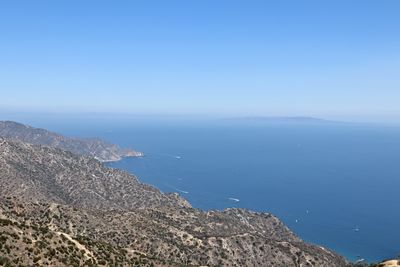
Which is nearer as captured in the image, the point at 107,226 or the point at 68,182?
the point at 107,226

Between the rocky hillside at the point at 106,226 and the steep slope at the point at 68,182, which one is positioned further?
the steep slope at the point at 68,182

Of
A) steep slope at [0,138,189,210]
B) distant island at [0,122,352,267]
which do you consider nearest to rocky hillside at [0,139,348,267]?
distant island at [0,122,352,267]

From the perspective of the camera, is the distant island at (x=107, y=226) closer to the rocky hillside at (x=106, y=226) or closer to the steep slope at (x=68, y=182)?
the rocky hillside at (x=106, y=226)

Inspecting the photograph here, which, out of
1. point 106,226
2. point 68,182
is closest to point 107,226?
point 106,226

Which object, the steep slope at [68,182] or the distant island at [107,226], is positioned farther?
the steep slope at [68,182]

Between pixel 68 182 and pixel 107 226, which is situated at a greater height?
pixel 107 226

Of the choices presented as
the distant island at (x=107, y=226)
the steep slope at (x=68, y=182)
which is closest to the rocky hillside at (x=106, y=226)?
the distant island at (x=107, y=226)

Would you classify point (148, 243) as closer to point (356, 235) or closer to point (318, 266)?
point (318, 266)

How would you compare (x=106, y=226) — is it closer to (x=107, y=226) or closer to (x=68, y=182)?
(x=107, y=226)
